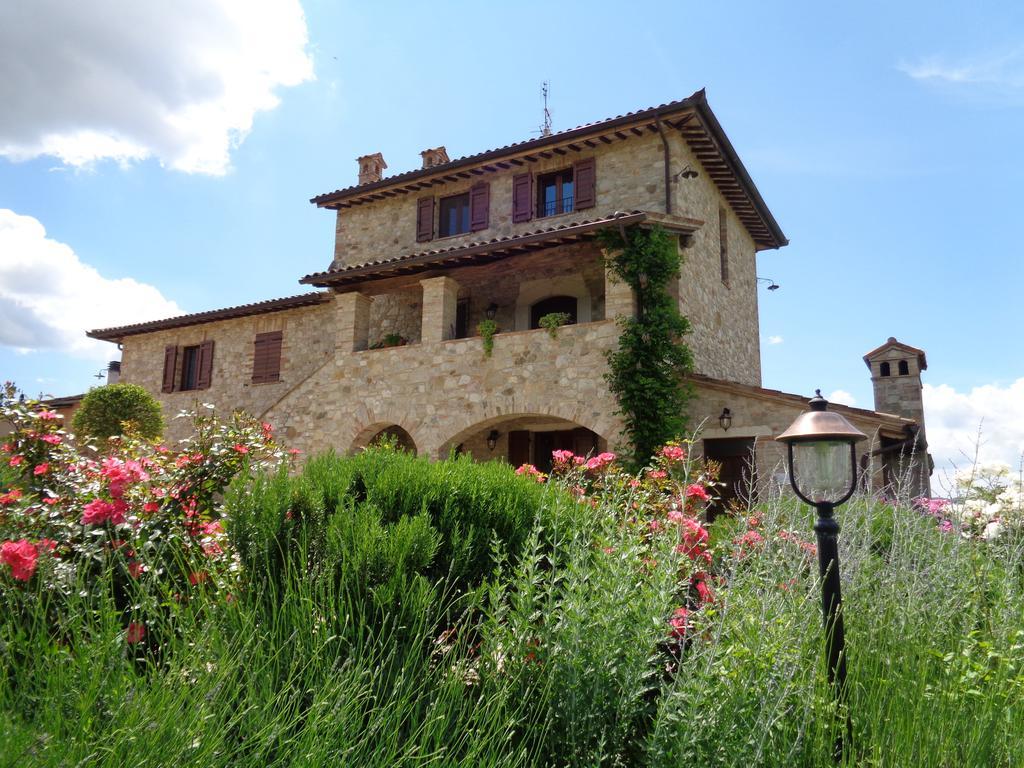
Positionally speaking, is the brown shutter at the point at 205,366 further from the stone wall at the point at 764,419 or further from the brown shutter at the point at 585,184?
the stone wall at the point at 764,419

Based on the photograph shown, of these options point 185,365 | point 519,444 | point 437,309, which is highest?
point 437,309

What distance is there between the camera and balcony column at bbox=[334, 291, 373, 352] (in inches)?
478

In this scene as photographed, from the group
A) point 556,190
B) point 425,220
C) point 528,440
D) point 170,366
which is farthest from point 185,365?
point 556,190

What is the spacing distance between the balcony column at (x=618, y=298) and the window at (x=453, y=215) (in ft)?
14.5

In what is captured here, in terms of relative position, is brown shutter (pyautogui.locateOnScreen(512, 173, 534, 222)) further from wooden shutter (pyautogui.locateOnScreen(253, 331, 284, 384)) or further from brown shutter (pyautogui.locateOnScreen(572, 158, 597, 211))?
wooden shutter (pyautogui.locateOnScreen(253, 331, 284, 384))

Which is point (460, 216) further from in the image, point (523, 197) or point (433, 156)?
point (433, 156)

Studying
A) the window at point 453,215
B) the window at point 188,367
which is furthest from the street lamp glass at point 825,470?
the window at point 188,367

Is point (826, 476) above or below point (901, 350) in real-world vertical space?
below

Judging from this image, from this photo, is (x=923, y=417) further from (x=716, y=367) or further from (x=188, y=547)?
(x=188, y=547)

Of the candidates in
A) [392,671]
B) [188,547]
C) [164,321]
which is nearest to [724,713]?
[392,671]

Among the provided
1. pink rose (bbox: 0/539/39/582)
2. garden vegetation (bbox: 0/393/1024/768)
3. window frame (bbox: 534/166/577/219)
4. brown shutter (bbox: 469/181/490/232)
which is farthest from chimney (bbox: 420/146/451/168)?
pink rose (bbox: 0/539/39/582)

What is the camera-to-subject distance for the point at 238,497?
3.10 m

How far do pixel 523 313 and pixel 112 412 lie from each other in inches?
309

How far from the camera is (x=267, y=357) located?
591 inches
